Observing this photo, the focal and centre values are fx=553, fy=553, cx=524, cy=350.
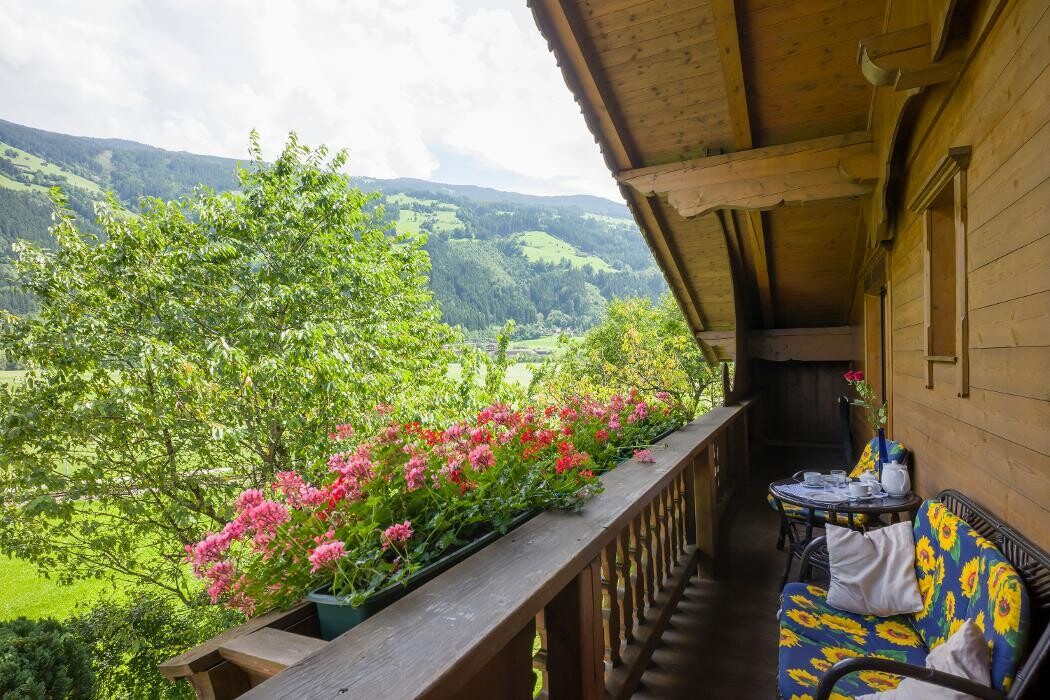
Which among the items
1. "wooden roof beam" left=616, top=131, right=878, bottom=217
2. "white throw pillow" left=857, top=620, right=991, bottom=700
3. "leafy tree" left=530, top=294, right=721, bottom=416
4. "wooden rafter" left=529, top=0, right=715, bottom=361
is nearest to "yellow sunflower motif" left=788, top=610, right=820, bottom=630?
"white throw pillow" left=857, top=620, right=991, bottom=700

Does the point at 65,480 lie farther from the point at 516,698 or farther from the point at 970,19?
the point at 970,19

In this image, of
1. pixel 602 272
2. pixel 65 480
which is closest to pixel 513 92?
pixel 602 272

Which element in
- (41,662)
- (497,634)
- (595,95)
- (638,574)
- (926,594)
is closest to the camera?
(497,634)

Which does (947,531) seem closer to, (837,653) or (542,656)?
(837,653)

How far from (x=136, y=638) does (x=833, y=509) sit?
20.6ft

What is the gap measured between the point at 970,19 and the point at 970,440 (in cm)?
139

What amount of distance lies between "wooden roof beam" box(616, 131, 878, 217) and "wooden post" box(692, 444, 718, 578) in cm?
174

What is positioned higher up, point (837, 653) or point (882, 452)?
point (882, 452)

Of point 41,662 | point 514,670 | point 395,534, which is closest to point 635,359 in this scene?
point 41,662

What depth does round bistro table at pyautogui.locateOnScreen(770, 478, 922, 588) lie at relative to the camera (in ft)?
8.84

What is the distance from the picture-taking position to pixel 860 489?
292 centimetres

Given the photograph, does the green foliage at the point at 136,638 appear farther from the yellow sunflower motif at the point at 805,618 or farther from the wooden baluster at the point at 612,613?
the yellow sunflower motif at the point at 805,618

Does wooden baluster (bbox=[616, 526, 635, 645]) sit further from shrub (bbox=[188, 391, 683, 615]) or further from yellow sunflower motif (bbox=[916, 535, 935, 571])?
yellow sunflower motif (bbox=[916, 535, 935, 571])

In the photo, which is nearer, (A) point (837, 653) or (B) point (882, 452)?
(A) point (837, 653)
